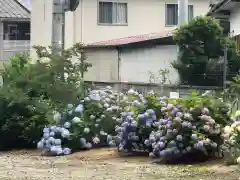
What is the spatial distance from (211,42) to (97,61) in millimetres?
7264

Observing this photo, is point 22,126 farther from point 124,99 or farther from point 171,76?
point 171,76

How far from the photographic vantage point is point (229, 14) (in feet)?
78.8

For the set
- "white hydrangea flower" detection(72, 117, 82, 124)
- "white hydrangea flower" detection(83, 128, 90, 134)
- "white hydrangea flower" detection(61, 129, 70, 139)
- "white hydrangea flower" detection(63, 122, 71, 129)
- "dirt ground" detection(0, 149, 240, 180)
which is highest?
"white hydrangea flower" detection(72, 117, 82, 124)

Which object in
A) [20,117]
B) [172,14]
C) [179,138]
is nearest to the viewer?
[179,138]

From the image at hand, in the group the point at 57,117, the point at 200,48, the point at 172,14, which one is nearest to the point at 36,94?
the point at 57,117

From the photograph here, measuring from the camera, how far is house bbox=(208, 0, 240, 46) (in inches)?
857

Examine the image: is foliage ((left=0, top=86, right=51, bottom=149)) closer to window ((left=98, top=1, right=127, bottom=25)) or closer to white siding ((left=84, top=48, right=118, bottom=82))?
white siding ((left=84, top=48, right=118, bottom=82))

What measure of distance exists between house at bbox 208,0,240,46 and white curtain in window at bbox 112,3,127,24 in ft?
31.4

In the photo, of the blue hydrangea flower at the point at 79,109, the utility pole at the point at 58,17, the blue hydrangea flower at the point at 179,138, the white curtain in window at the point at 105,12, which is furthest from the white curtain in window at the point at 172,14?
the blue hydrangea flower at the point at 179,138

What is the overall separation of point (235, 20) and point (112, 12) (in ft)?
41.0

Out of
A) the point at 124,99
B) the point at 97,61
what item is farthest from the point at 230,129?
the point at 97,61

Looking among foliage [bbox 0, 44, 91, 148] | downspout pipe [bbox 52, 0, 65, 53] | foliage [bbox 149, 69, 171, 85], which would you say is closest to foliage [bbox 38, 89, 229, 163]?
foliage [bbox 0, 44, 91, 148]

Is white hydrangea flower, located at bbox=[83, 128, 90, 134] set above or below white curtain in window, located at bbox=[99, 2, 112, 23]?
below

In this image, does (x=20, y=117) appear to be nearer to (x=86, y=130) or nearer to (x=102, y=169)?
(x=86, y=130)
